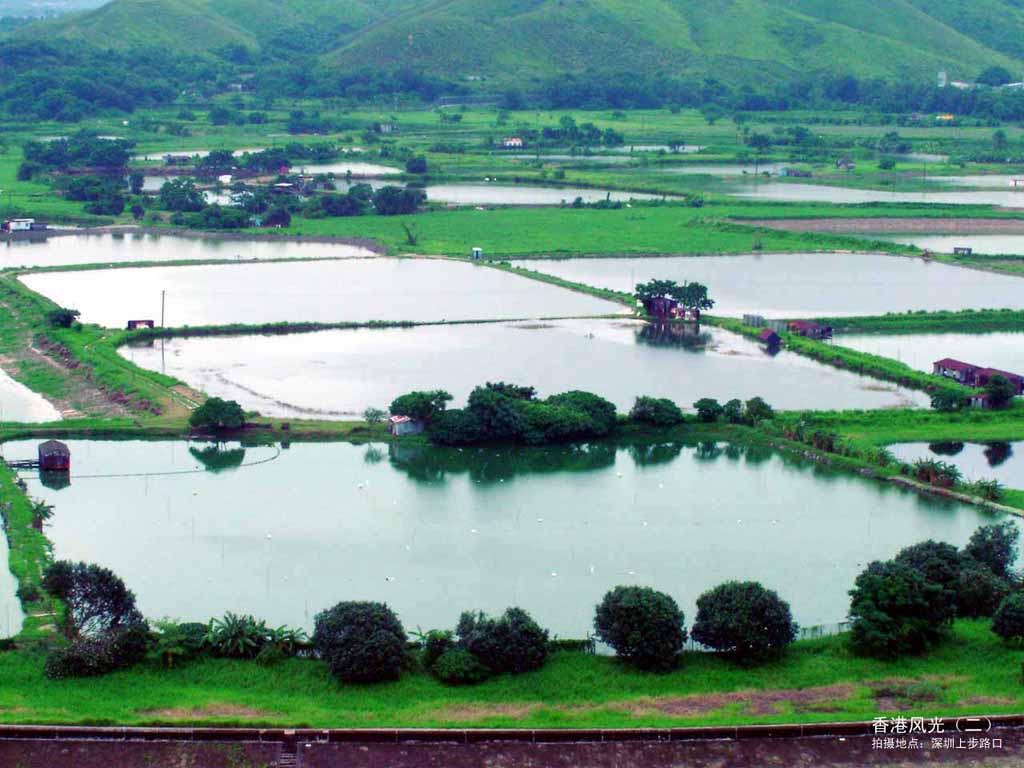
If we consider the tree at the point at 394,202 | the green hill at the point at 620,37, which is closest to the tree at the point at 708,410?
the tree at the point at 394,202

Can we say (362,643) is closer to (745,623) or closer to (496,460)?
(745,623)

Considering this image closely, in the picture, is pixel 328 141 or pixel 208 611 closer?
pixel 208 611

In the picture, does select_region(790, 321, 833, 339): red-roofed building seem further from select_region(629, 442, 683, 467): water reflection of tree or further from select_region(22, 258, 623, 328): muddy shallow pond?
select_region(629, 442, 683, 467): water reflection of tree

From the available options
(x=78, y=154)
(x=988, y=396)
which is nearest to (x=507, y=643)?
(x=988, y=396)

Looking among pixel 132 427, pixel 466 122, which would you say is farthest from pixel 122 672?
pixel 466 122

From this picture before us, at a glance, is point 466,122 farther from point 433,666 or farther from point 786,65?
point 433,666
